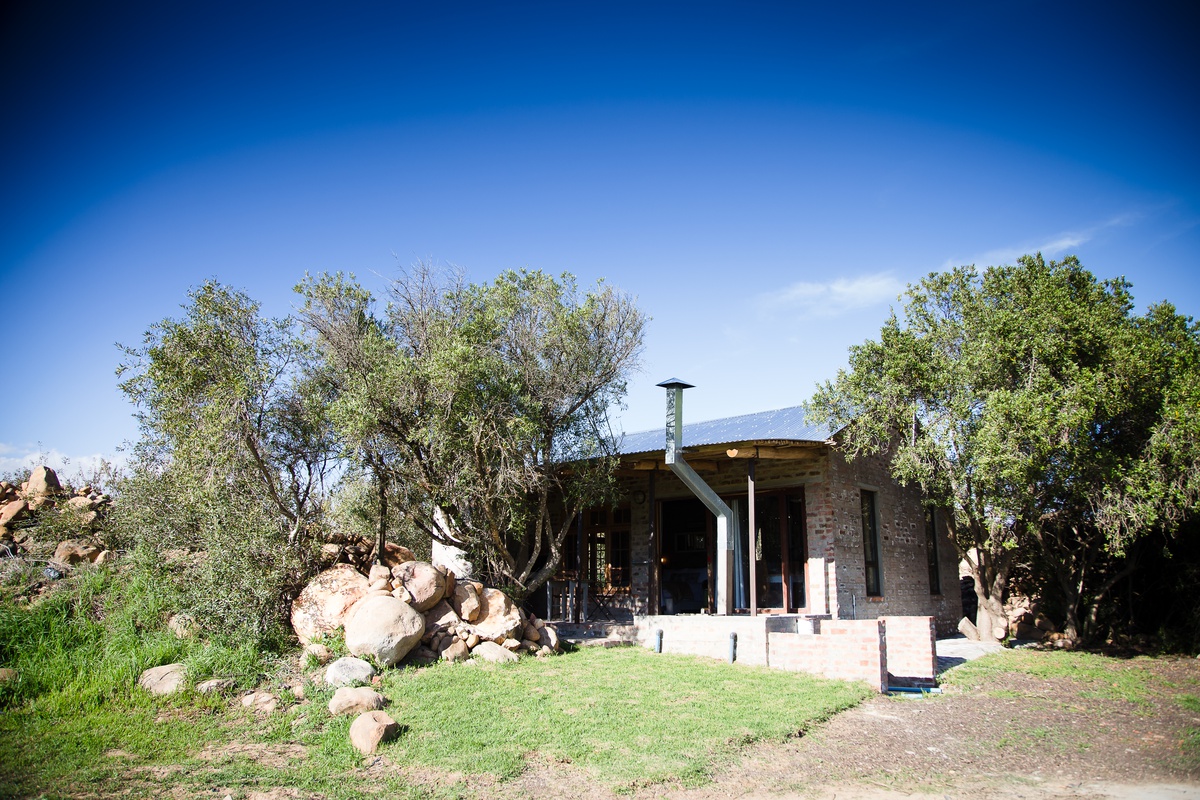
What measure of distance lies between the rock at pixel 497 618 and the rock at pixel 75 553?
18.6ft

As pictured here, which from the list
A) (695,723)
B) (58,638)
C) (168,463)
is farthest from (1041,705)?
(168,463)

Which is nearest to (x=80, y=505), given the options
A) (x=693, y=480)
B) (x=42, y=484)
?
(x=42, y=484)

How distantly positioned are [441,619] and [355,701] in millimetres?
A: 2543

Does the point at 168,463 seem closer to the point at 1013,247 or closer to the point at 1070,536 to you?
the point at 1013,247

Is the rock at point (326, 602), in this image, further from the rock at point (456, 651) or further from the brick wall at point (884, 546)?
the brick wall at point (884, 546)

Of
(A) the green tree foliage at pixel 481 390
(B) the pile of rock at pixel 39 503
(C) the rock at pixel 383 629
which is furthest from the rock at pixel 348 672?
(B) the pile of rock at pixel 39 503

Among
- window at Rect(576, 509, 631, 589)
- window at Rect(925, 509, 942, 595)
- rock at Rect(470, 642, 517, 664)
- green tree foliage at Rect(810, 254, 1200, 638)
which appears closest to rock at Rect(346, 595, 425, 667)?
rock at Rect(470, 642, 517, 664)

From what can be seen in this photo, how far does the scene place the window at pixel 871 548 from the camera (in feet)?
44.2

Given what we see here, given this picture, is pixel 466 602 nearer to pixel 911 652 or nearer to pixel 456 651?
pixel 456 651

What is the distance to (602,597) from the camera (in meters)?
14.6

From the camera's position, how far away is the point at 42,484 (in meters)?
11.5

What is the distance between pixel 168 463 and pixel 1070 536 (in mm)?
15566

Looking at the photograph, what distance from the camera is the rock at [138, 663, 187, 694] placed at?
283 inches

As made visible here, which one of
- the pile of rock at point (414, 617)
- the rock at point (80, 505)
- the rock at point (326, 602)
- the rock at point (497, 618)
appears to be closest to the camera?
the pile of rock at point (414, 617)
